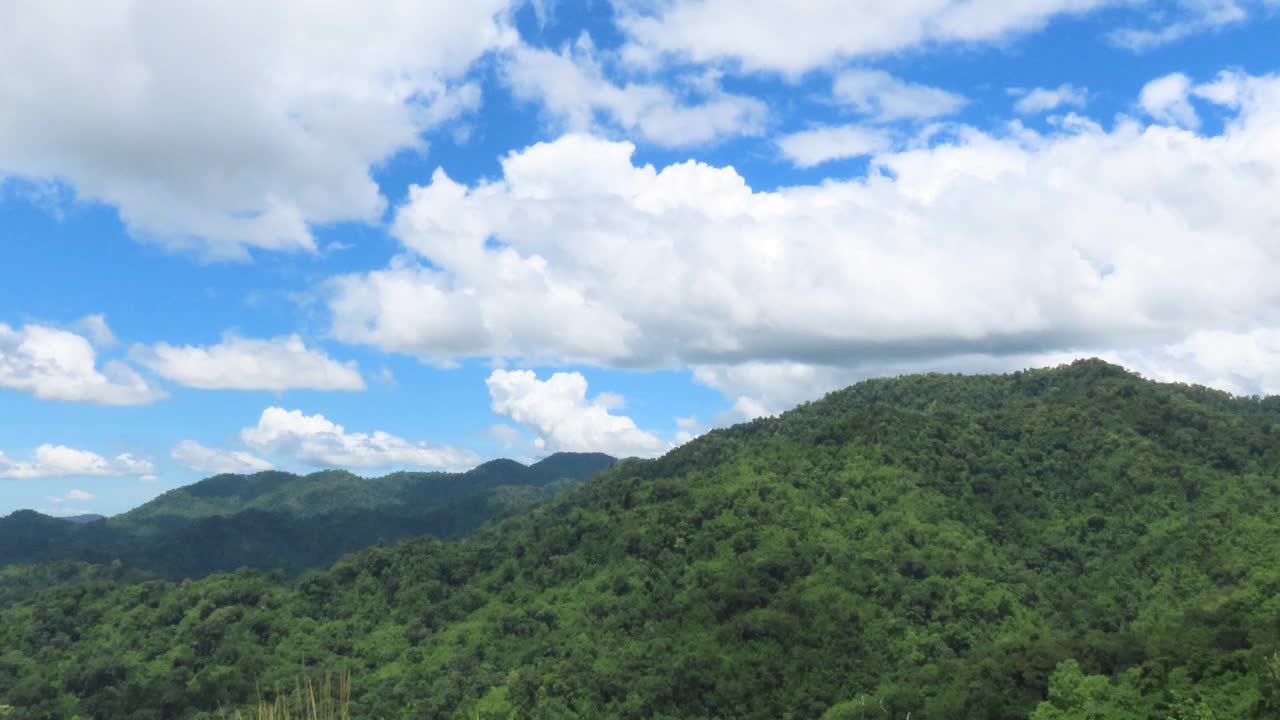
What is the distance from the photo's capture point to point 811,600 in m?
71.1

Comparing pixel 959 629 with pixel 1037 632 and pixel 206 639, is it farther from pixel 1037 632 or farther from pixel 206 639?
pixel 206 639

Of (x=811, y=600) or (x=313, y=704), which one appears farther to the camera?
(x=811, y=600)

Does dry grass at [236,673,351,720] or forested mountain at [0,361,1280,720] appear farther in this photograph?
forested mountain at [0,361,1280,720]

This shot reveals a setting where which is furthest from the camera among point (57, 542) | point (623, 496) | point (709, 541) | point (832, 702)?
point (57, 542)

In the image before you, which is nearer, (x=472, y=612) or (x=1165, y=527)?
(x=1165, y=527)

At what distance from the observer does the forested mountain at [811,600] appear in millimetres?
57812

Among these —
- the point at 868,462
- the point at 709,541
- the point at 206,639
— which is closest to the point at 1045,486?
the point at 868,462

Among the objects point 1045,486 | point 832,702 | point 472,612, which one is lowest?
point 832,702

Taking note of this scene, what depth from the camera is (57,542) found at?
191 m

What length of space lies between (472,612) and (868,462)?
44.6m

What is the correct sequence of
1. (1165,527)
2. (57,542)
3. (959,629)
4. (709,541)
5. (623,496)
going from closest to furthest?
(959,629) → (1165,527) → (709,541) → (623,496) → (57,542)

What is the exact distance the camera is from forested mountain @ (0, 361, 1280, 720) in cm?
5781

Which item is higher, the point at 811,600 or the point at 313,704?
the point at 313,704

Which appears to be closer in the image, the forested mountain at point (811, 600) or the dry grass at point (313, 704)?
the dry grass at point (313, 704)
